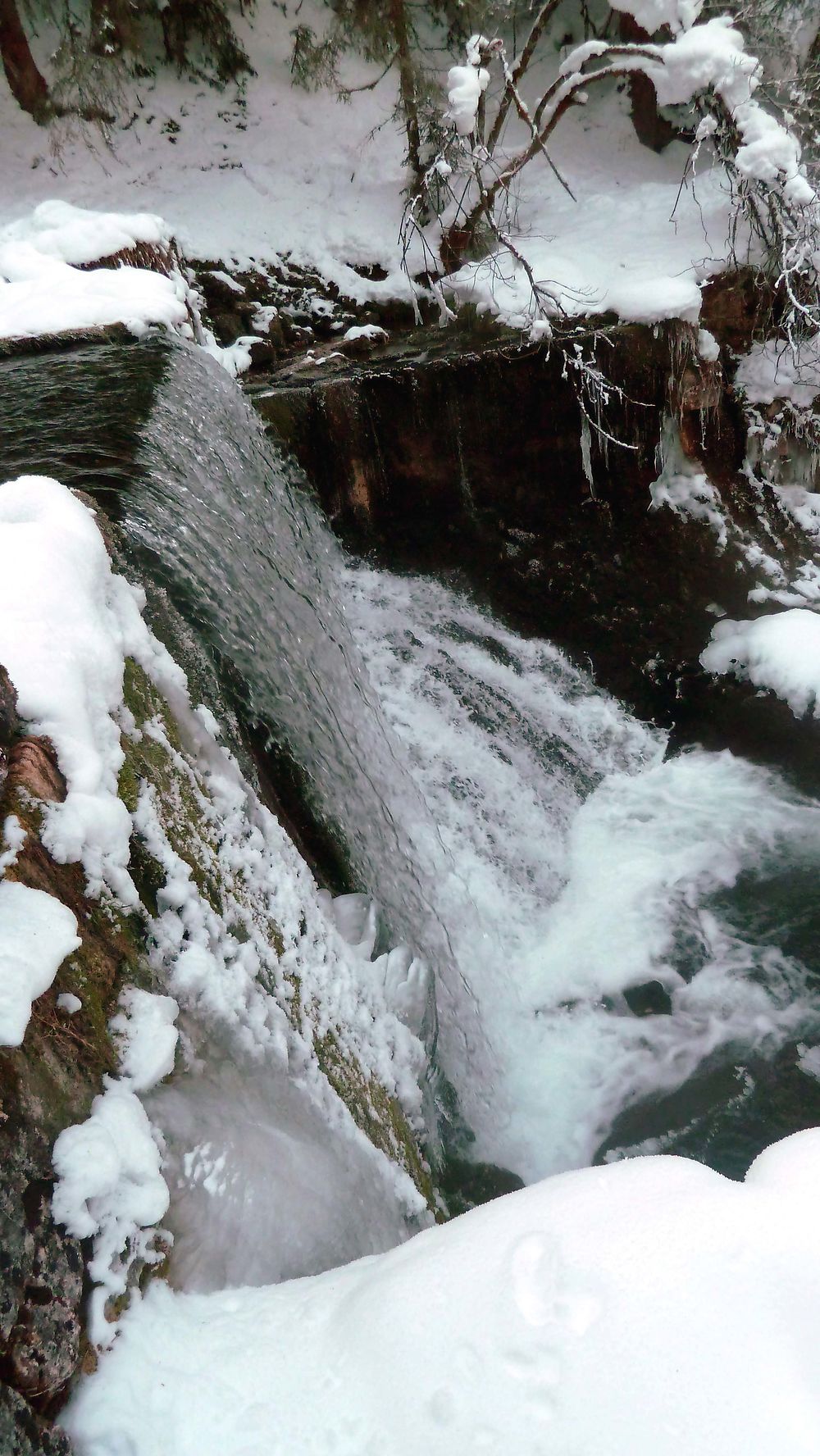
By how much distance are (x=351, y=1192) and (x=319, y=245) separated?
7827mm

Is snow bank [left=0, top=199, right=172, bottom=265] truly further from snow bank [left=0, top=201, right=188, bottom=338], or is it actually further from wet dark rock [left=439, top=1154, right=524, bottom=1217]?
wet dark rock [left=439, top=1154, right=524, bottom=1217]

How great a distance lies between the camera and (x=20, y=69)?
7.74 metres

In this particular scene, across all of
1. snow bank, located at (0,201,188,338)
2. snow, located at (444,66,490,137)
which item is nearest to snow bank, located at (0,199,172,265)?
snow bank, located at (0,201,188,338)

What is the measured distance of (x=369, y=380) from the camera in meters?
4.71

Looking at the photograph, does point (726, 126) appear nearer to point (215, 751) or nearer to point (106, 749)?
point (215, 751)

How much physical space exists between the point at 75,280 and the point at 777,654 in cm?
405

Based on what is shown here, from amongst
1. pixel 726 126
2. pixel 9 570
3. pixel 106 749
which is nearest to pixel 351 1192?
pixel 106 749

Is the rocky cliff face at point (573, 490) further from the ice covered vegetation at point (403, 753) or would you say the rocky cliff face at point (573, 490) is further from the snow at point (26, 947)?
the snow at point (26, 947)

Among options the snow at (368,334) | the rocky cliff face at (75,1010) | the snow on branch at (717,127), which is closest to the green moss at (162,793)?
the rocky cliff face at (75,1010)

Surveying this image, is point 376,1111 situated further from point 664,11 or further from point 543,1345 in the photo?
point 664,11

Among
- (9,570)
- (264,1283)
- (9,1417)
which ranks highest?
(9,570)

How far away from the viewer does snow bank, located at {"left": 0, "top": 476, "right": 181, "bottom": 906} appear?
4.32 ft

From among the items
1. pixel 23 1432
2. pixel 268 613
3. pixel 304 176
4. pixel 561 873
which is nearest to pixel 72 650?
pixel 23 1432

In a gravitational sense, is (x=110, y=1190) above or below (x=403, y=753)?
above
